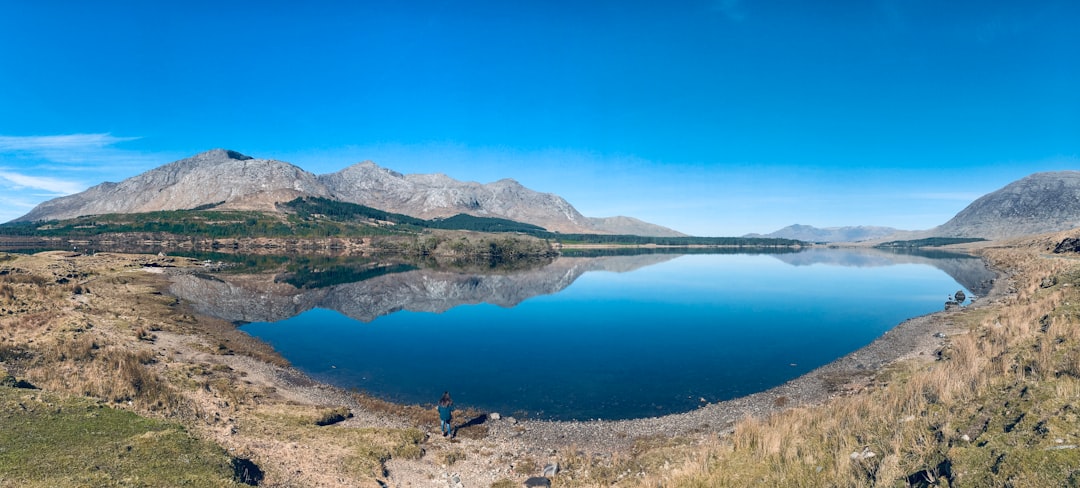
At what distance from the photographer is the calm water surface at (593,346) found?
107 ft

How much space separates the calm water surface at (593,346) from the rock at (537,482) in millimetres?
9475

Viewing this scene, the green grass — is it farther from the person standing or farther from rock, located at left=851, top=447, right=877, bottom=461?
rock, located at left=851, top=447, right=877, bottom=461

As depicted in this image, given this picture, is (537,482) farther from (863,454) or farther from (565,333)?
(565,333)

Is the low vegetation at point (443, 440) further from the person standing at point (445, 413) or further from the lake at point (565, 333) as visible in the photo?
the lake at point (565, 333)

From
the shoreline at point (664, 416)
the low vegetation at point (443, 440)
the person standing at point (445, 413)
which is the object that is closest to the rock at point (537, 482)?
the low vegetation at point (443, 440)

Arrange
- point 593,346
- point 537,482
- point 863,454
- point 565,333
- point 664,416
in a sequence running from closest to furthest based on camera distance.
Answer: point 863,454, point 537,482, point 664,416, point 593,346, point 565,333

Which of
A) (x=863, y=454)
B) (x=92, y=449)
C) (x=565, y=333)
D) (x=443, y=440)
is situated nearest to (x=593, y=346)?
(x=565, y=333)

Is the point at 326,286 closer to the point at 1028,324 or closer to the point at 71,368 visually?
the point at 71,368

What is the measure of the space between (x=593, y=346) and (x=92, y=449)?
125 feet

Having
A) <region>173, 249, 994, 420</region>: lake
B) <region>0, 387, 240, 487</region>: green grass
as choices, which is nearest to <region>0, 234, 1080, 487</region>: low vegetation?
<region>0, 387, 240, 487</region>: green grass

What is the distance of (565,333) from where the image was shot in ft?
176

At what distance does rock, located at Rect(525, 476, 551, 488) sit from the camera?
18.2m

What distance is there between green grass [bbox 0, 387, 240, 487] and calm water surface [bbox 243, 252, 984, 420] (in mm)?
16737

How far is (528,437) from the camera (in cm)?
2444
